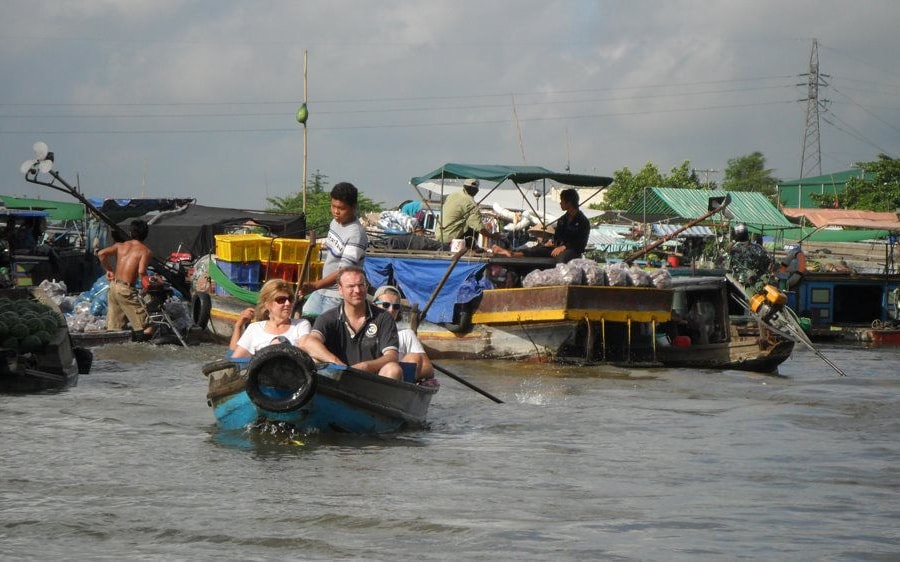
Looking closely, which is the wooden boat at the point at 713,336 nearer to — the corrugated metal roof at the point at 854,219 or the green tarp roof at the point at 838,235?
the corrugated metal roof at the point at 854,219

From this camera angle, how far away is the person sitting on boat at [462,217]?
51.7ft

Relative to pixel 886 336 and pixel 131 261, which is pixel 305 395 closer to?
pixel 131 261

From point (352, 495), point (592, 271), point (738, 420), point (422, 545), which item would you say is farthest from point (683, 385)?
point (422, 545)

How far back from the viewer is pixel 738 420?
1070 centimetres

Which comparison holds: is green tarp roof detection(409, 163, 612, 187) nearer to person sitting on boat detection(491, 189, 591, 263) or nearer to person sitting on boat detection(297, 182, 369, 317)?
person sitting on boat detection(491, 189, 591, 263)

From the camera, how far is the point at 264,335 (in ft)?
27.9

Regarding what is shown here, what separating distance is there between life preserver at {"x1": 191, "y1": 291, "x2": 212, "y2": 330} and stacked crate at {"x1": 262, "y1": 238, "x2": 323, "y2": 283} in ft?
3.45

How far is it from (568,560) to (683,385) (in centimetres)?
852

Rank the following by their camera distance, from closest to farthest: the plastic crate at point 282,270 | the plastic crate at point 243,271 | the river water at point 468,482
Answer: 1. the river water at point 468,482
2. the plastic crate at point 243,271
3. the plastic crate at point 282,270

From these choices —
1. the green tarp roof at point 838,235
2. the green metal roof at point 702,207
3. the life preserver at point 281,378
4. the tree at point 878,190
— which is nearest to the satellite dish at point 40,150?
the life preserver at point 281,378

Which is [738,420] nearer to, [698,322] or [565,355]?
[565,355]

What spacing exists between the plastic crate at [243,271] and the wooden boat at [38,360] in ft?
15.8

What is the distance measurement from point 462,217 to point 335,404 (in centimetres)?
802

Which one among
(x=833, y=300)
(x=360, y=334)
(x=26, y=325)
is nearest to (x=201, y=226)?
(x=833, y=300)
